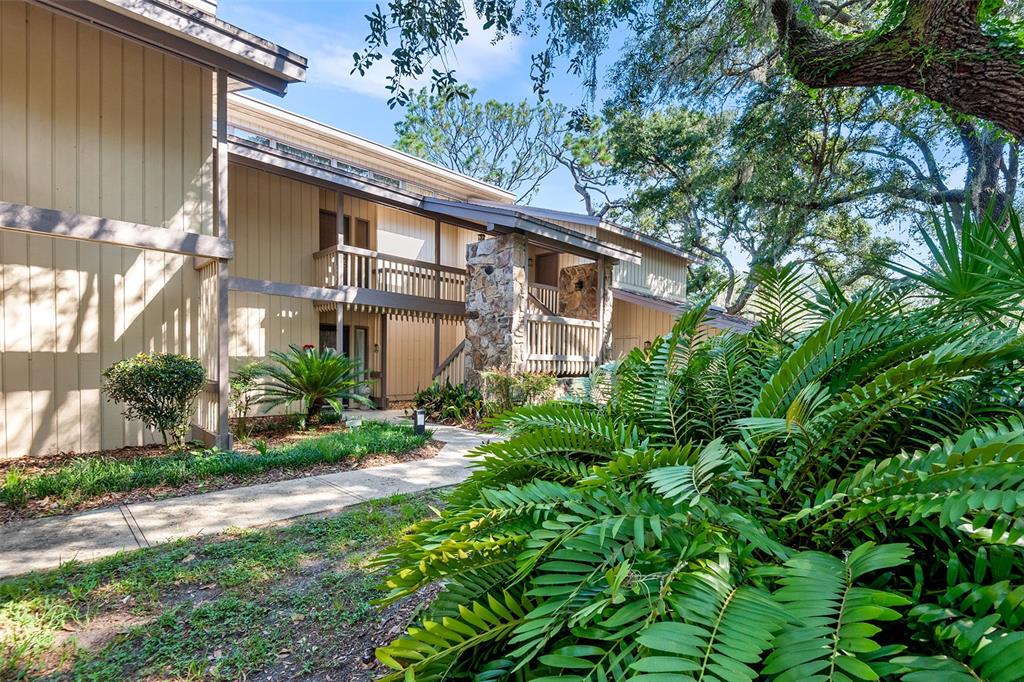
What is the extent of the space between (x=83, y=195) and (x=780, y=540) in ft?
23.8

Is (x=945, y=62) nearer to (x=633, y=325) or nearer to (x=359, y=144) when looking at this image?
(x=633, y=325)

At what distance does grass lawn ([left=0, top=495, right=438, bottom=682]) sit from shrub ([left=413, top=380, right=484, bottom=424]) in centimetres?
549

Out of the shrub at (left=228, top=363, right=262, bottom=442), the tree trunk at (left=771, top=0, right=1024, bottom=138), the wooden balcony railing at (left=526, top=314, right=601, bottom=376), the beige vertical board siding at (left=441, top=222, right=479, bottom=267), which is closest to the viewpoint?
the tree trunk at (left=771, top=0, right=1024, bottom=138)

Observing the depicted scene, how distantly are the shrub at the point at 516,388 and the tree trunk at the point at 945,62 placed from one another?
5723 mm

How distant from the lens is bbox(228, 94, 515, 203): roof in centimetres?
1001

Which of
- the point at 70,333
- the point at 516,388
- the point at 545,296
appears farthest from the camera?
the point at 545,296

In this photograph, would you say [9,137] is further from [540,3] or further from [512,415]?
[512,415]

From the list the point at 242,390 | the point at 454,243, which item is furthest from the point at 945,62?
the point at 454,243

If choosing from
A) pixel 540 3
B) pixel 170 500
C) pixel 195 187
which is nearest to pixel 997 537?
pixel 540 3

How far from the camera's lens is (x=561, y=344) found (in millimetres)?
9844

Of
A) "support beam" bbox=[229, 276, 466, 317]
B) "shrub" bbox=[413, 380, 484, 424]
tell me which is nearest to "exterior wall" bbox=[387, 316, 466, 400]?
"support beam" bbox=[229, 276, 466, 317]

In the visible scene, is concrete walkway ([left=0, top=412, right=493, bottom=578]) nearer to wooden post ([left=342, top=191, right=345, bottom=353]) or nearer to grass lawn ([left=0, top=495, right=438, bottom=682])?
grass lawn ([left=0, top=495, right=438, bottom=682])

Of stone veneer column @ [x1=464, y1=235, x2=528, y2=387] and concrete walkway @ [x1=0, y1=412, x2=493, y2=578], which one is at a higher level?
stone veneer column @ [x1=464, y1=235, x2=528, y2=387]

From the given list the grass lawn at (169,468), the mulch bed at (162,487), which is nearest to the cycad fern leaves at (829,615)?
the mulch bed at (162,487)
